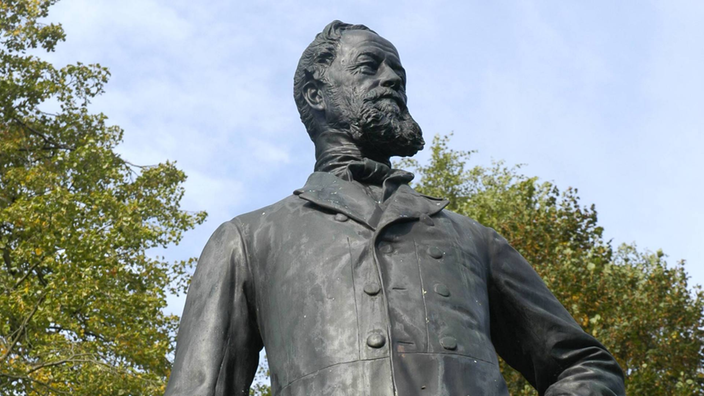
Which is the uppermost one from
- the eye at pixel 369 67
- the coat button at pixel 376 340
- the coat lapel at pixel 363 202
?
the eye at pixel 369 67

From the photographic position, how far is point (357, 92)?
434 centimetres

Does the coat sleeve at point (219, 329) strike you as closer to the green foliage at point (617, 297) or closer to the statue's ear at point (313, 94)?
the statue's ear at point (313, 94)

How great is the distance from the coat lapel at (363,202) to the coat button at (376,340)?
469mm

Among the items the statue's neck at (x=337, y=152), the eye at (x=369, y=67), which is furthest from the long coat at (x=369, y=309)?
the eye at (x=369, y=67)

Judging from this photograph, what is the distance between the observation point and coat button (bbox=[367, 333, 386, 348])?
354 cm

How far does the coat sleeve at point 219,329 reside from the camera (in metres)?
3.76

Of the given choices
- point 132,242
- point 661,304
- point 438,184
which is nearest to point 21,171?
point 132,242

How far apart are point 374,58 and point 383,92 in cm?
21

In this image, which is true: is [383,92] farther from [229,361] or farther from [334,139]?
[229,361]

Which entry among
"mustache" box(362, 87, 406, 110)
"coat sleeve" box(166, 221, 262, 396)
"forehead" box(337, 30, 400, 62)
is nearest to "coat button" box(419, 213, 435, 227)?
"mustache" box(362, 87, 406, 110)

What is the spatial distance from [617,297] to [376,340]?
17.5 m

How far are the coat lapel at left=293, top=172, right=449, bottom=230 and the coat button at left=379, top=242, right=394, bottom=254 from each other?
2.5 inches

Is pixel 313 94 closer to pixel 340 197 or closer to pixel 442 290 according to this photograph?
pixel 340 197

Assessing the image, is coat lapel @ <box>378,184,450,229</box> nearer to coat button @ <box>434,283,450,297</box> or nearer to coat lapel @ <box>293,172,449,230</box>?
coat lapel @ <box>293,172,449,230</box>
